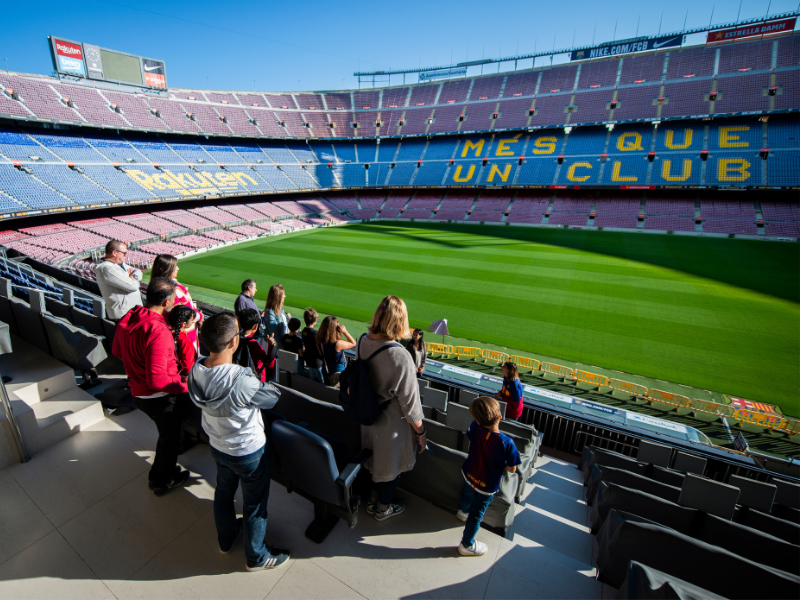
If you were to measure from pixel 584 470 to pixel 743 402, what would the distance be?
23.9 feet

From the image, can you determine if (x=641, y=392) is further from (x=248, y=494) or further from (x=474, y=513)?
(x=248, y=494)

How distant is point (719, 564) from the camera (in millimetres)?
2344

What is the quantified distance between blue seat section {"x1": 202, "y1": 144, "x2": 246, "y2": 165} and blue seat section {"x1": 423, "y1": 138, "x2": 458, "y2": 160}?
20.5 metres

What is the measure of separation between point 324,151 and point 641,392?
44394 mm

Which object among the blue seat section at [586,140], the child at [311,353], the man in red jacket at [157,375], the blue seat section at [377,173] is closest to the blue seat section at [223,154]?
the blue seat section at [377,173]

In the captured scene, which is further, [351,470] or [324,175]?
[324,175]

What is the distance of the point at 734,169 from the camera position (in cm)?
2956

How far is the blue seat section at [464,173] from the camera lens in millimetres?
38531

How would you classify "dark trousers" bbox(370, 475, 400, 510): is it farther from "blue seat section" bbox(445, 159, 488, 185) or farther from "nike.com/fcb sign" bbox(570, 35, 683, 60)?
"nike.com/fcb sign" bbox(570, 35, 683, 60)

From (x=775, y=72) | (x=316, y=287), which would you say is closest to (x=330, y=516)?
(x=316, y=287)

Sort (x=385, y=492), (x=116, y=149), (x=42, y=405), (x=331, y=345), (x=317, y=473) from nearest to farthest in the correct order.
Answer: (x=317, y=473) < (x=385, y=492) < (x=42, y=405) < (x=331, y=345) < (x=116, y=149)

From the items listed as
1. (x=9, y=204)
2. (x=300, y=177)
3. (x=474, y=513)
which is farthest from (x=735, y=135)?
(x=9, y=204)

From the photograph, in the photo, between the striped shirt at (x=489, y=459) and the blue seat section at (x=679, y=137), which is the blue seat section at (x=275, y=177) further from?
the striped shirt at (x=489, y=459)

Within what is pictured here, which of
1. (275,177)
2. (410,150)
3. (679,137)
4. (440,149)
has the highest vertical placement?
(410,150)
